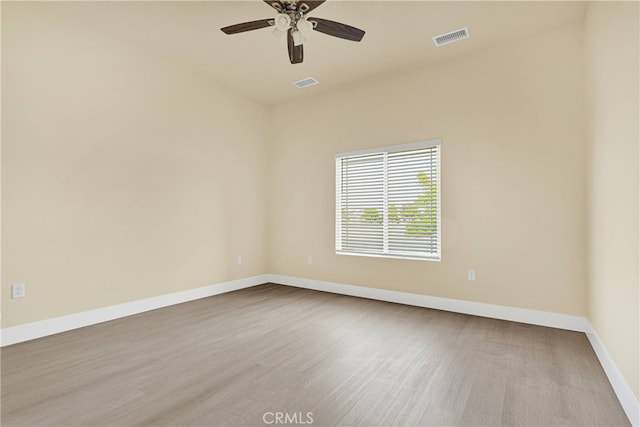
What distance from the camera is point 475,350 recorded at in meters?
2.69

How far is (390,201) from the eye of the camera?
436 cm

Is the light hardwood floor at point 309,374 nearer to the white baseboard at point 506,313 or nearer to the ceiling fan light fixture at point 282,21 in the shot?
the white baseboard at point 506,313

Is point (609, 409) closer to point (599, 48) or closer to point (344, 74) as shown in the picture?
point (599, 48)

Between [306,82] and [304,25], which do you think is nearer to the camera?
[304,25]

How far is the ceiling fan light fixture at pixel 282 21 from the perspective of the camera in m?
2.57

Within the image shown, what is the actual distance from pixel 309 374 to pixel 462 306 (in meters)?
2.28

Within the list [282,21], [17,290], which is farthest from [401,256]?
[17,290]

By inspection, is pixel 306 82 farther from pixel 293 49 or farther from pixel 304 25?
pixel 304 25

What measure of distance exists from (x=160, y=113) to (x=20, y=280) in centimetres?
231

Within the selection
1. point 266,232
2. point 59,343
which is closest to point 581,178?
point 266,232

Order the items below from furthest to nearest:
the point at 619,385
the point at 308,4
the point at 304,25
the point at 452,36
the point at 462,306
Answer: the point at 462,306 < the point at 452,36 < the point at 304,25 < the point at 308,4 < the point at 619,385

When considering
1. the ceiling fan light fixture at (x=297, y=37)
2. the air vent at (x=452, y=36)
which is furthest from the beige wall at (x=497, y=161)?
the ceiling fan light fixture at (x=297, y=37)

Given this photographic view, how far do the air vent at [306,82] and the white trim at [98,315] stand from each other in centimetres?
315

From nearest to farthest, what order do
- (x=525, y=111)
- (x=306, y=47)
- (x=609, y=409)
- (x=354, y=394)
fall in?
(x=609, y=409) → (x=354, y=394) → (x=525, y=111) → (x=306, y=47)
